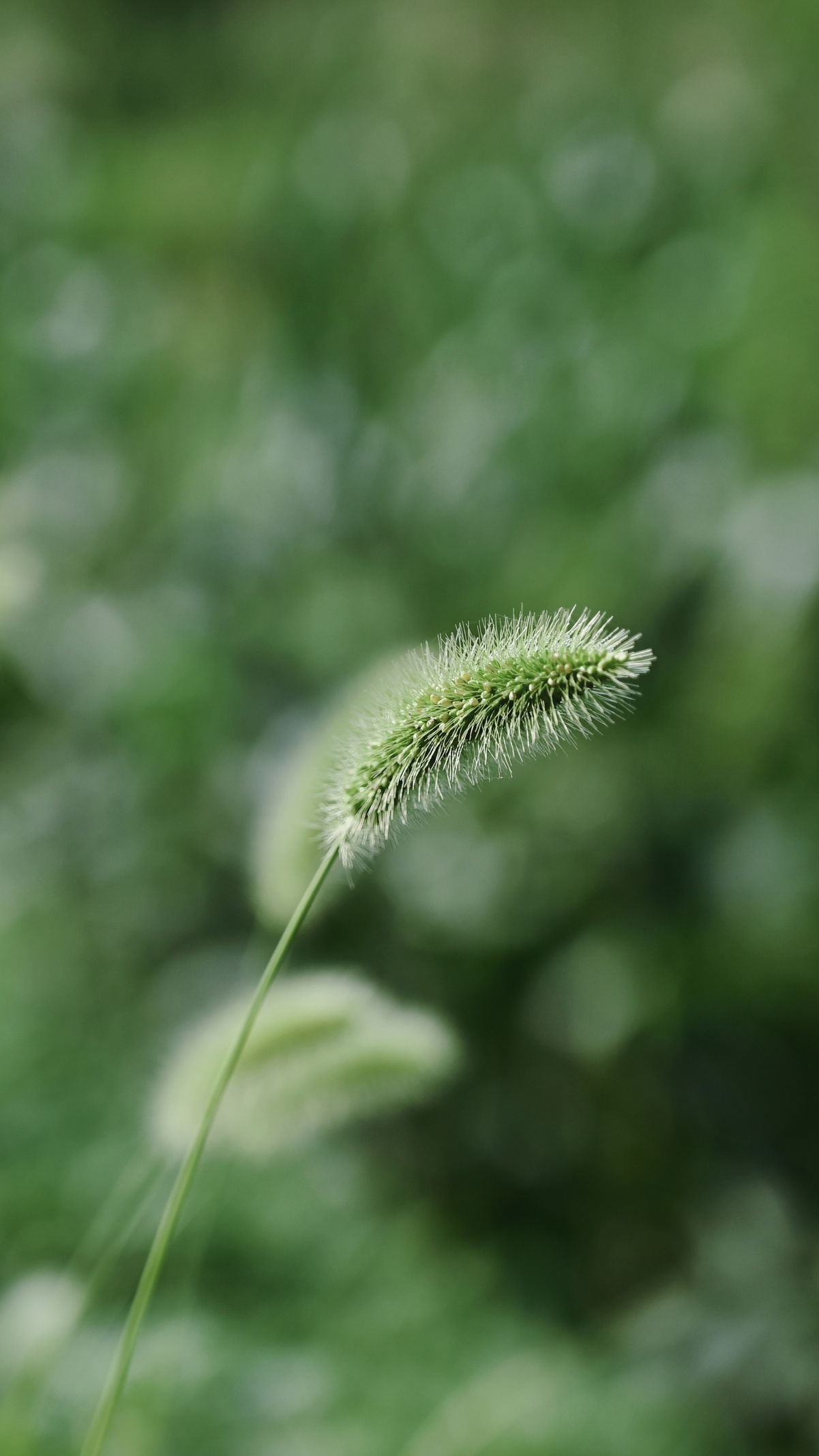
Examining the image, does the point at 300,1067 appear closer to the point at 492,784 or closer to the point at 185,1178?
the point at 185,1178

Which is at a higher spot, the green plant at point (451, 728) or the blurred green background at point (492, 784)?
the blurred green background at point (492, 784)

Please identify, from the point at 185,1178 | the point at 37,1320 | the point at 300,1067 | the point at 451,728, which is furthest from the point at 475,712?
the point at 37,1320

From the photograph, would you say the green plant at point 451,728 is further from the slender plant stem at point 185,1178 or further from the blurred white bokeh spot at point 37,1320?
the blurred white bokeh spot at point 37,1320

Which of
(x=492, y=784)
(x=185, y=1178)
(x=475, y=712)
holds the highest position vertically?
(x=492, y=784)

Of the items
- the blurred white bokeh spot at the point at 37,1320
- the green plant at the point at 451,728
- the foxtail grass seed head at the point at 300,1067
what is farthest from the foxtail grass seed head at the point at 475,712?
the blurred white bokeh spot at the point at 37,1320

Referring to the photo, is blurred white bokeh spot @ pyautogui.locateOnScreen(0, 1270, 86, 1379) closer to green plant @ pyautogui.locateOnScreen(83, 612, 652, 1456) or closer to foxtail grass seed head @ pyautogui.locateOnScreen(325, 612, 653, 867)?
green plant @ pyautogui.locateOnScreen(83, 612, 652, 1456)

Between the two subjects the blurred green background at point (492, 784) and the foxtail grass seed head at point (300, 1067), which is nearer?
the foxtail grass seed head at point (300, 1067)

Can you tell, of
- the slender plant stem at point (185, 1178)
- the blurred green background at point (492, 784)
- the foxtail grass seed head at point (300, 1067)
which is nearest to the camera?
the slender plant stem at point (185, 1178)

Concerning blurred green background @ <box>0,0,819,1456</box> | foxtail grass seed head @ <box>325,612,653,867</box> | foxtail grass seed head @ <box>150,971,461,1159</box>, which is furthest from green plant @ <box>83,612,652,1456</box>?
blurred green background @ <box>0,0,819,1456</box>
